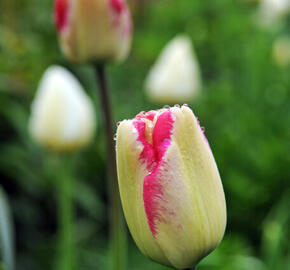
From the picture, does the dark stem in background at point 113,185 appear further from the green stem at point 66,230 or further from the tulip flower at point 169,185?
the tulip flower at point 169,185

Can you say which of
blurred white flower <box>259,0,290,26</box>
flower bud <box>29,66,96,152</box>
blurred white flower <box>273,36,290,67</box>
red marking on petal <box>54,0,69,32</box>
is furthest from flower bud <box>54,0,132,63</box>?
blurred white flower <box>259,0,290,26</box>

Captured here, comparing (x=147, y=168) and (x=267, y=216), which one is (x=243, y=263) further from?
(x=147, y=168)

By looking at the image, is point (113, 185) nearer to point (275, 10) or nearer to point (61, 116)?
point (61, 116)

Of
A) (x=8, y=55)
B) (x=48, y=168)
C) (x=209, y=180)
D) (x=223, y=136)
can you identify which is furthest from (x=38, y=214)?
(x=209, y=180)

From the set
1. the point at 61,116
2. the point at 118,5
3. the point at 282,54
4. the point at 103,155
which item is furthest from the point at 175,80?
the point at 118,5

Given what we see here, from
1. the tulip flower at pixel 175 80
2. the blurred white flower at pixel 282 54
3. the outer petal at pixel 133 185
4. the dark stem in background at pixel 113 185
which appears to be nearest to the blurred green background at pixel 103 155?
the blurred white flower at pixel 282 54

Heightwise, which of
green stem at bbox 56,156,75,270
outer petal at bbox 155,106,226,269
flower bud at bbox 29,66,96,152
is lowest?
green stem at bbox 56,156,75,270

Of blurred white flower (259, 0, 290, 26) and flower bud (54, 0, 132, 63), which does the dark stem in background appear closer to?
flower bud (54, 0, 132, 63)
